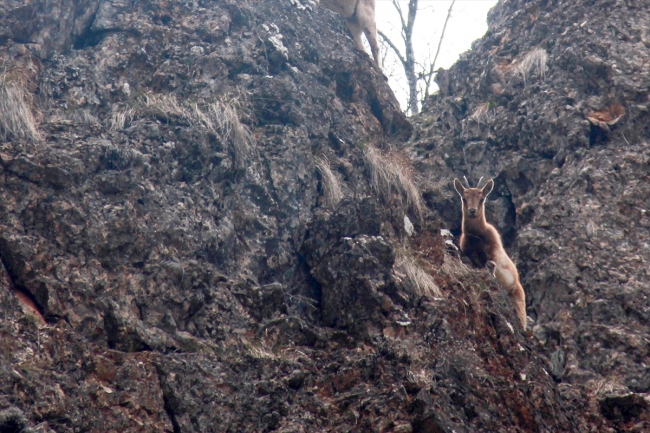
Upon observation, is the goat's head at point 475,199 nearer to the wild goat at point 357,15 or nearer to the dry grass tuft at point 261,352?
the wild goat at point 357,15

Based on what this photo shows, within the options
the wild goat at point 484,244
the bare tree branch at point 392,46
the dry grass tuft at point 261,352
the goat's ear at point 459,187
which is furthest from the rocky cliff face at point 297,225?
the bare tree branch at point 392,46

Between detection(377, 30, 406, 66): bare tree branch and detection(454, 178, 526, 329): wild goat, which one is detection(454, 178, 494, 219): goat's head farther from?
detection(377, 30, 406, 66): bare tree branch

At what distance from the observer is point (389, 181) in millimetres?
9156

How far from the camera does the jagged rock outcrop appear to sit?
7.14 meters

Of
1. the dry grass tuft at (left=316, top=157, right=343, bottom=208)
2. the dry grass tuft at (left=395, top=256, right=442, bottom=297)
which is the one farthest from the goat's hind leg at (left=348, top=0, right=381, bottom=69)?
the dry grass tuft at (left=395, top=256, right=442, bottom=297)

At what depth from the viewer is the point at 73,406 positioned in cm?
443

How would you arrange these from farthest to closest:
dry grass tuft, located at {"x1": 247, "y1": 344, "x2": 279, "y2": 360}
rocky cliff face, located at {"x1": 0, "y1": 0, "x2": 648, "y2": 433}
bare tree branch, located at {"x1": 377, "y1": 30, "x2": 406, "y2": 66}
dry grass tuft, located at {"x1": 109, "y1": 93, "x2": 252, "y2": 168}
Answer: bare tree branch, located at {"x1": 377, "y1": 30, "x2": 406, "y2": 66} < dry grass tuft, located at {"x1": 109, "y1": 93, "x2": 252, "y2": 168} < dry grass tuft, located at {"x1": 247, "y1": 344, "x2": 279, "y2": 360} < rocky cliff face, located at {"x1": 0, "y1": 0, "x2": 648, "y2": 433}

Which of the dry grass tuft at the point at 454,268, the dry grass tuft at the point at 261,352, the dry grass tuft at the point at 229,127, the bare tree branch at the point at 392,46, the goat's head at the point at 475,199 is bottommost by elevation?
the dry grass tuft at the point at 261,352

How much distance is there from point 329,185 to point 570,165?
3131 millimetres

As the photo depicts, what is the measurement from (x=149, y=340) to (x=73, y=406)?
100 centimetres

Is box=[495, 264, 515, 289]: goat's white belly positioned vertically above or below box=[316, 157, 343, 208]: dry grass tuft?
below

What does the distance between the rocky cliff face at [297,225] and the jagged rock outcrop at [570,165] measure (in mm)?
30

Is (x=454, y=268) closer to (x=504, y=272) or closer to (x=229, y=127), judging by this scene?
(x=504, y=272)

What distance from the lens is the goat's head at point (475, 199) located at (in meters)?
8.93
